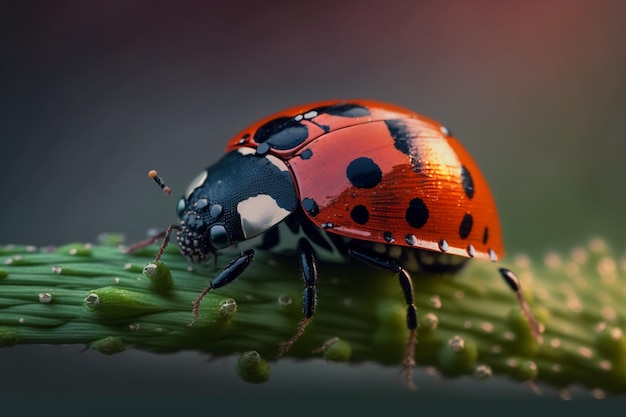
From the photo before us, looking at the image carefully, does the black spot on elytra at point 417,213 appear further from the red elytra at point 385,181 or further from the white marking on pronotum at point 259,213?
the white marking on pronotum at point 259,213

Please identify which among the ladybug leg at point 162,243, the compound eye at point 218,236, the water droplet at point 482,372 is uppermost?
the ladybug leg at point 162,243

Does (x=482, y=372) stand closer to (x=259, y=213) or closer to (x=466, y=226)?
(x=466, y=226)

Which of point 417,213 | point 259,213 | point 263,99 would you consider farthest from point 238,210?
point 263,99

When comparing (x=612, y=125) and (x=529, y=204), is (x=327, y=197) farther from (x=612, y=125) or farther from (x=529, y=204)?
(x=612, y=125)

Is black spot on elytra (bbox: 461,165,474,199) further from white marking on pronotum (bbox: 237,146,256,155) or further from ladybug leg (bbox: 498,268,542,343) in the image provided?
white marking on pronotum (bbox: 237,146,256,155)

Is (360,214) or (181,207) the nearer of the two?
(360,214)

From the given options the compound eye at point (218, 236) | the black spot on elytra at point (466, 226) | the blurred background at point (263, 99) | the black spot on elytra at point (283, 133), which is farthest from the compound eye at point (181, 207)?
the blurred background at point (263, 99)

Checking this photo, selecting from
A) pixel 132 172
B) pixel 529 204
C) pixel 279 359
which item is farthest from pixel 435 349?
pixel 132 172
